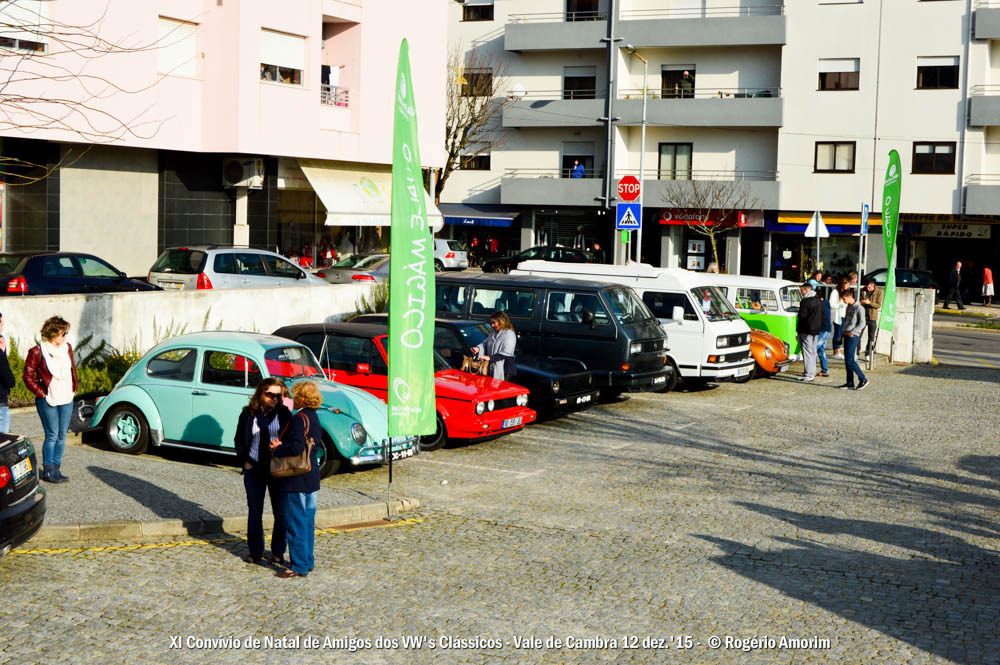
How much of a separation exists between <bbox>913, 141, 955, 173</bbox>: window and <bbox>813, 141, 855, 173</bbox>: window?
250cm

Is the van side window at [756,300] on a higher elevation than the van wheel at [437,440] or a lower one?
higher

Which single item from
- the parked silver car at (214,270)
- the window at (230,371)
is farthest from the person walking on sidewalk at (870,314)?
the window at (230,371)

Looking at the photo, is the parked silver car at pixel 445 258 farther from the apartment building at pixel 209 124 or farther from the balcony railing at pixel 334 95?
the balcony railing at pixel 334 95

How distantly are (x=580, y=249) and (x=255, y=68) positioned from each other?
2194 cm

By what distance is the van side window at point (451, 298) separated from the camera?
18422 millimetres

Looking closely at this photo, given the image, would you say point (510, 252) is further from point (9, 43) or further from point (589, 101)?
point (9, 43)

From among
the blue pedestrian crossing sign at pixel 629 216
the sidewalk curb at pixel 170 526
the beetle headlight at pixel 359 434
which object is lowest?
the sidewalk curb at pixel 170 526

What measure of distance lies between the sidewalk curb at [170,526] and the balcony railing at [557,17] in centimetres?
4307

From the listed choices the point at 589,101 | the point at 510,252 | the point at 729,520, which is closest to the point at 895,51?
the point at 589,101

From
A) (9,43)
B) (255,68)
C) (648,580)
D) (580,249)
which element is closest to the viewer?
(648,580)

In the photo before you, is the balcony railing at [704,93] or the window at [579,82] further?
the window at [579,82]

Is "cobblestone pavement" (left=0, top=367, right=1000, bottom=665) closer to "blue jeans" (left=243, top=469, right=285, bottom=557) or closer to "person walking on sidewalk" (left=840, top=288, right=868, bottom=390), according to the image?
"blue jeans" (left=243, top=469, right=285, bottom=557)

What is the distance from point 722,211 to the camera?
4694 centimetres

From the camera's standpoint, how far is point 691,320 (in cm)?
1948
